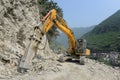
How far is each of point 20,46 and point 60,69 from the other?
10.7 ft

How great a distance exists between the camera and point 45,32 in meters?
18.8

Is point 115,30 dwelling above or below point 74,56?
above

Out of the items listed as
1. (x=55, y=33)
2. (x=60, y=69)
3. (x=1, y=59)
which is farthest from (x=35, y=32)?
(x=55, y=33)

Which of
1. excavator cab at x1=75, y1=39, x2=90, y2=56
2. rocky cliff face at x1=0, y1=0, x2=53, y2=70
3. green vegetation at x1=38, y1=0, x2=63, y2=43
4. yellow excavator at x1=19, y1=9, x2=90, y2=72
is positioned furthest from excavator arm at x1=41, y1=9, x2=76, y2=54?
green vegetation at x1=38, y1=0, x2=63, y2=43

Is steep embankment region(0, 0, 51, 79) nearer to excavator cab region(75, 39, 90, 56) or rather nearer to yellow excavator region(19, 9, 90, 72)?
yellow excavator region(19, 9, 90, 72)

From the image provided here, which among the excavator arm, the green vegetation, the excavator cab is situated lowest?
the excavator cab

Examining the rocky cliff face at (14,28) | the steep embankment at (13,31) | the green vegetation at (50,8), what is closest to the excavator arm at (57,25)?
the steep embankment at (13,31)

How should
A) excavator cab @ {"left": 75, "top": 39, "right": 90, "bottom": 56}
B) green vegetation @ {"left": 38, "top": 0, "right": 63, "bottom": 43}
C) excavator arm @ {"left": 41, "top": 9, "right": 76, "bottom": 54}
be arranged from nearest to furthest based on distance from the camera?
excavator arm @ {"left": 41, "top": 9, "right": 76, "bottom": 54} → excavator cab @ {"left": 75, "top": 39, "right": 90, "bottom": 56} → green vegetation @ {"left": 38, "top": 0, "right": 63, "bottom": 43}

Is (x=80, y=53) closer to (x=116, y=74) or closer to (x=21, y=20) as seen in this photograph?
(x=116, y=74)

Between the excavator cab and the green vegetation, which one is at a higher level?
the green vegetation

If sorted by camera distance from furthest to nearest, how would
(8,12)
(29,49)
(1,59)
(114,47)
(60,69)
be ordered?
(114,47) → (8,12) → (60,69) → (1,59) → (29,49)

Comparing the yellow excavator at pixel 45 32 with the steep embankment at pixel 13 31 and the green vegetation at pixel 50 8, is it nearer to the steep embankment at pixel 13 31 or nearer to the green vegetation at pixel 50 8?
the steep embankment at pixel 13 31

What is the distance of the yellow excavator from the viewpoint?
1644cm

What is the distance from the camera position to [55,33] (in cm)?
4359
